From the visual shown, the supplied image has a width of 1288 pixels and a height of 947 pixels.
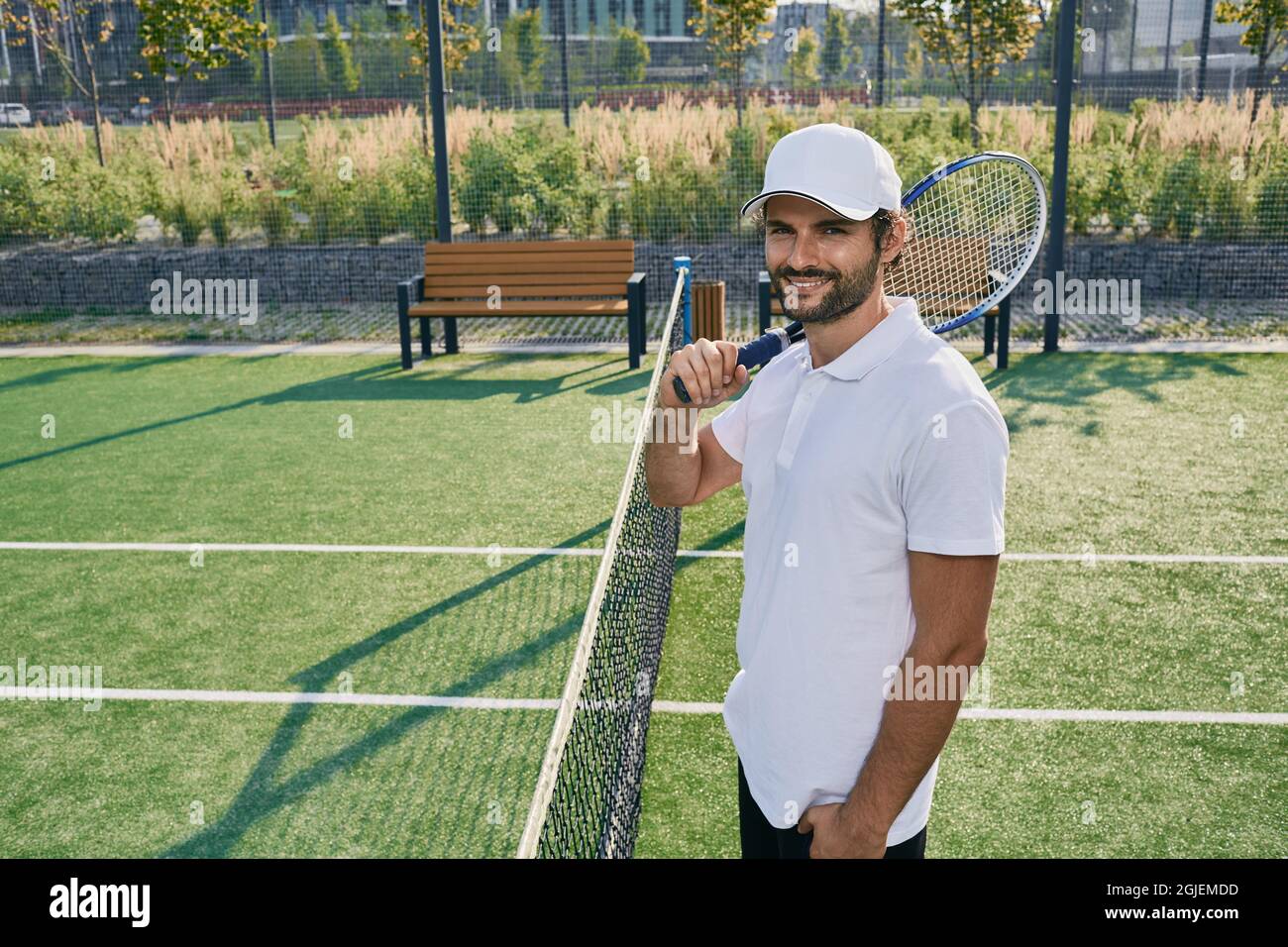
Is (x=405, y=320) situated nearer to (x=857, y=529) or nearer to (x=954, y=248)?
(x=954, y=248)

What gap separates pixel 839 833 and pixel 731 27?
18220mm

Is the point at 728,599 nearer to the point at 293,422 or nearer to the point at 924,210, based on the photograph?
the point at 924,210

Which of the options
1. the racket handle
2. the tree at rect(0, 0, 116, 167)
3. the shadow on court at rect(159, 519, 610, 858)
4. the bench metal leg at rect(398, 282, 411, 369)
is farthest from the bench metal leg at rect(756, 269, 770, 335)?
the tree at rect(0, 0, 116, 167)

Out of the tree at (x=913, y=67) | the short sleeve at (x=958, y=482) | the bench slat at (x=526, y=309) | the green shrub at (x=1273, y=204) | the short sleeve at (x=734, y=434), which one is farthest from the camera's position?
the tree at (x=913, y=67)

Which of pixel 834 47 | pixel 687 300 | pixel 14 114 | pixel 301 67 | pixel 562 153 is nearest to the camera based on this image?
pixel 687 300

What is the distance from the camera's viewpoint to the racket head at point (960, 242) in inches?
155

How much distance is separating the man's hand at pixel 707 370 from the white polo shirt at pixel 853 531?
175 millimetres

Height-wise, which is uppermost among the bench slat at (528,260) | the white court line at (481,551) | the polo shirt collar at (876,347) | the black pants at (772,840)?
the polo shirt collar at (876,347)

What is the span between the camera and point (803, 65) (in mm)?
18781

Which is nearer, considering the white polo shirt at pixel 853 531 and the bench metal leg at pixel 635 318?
the white polo shirt at pixel 853 531

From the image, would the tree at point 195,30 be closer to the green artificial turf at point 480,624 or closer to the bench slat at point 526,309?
the bench slat at point 526,309
